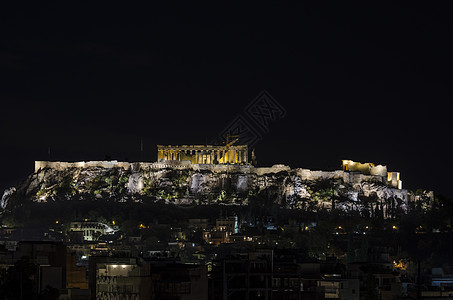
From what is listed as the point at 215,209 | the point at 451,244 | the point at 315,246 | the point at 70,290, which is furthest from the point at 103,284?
the point at 215,209

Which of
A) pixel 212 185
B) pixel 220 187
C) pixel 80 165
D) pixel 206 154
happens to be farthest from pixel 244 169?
pixel 80 165

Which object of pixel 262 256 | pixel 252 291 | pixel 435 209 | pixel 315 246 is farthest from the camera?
pixel 435 209

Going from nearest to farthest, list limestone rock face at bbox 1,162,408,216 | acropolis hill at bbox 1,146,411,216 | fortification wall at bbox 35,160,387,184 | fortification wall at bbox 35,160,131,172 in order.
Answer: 1. limestone rock face at bbox 1,162,408,216
2. acropolis hill at bbox 1,146,411,216
3. fortification wall at bbox 35,160,387,184
4. fortification wall at bbox 35,160,131,172

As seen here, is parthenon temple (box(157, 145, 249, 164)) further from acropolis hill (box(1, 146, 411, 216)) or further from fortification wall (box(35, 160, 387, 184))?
fortification wall (box(35, 160, 387, 184))

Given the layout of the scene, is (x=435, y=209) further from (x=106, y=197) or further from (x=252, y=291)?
(x=252, y=291)

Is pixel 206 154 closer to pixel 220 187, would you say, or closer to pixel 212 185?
pixel 212 185

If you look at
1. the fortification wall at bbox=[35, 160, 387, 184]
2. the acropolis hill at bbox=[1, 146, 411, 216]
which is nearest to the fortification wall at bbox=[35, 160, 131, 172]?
the fortification wall at bbox=[35, 160, 387, 184]

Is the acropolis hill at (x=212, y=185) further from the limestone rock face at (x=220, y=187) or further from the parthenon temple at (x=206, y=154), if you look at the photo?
the parthenon temple at (x=206, y=154)
